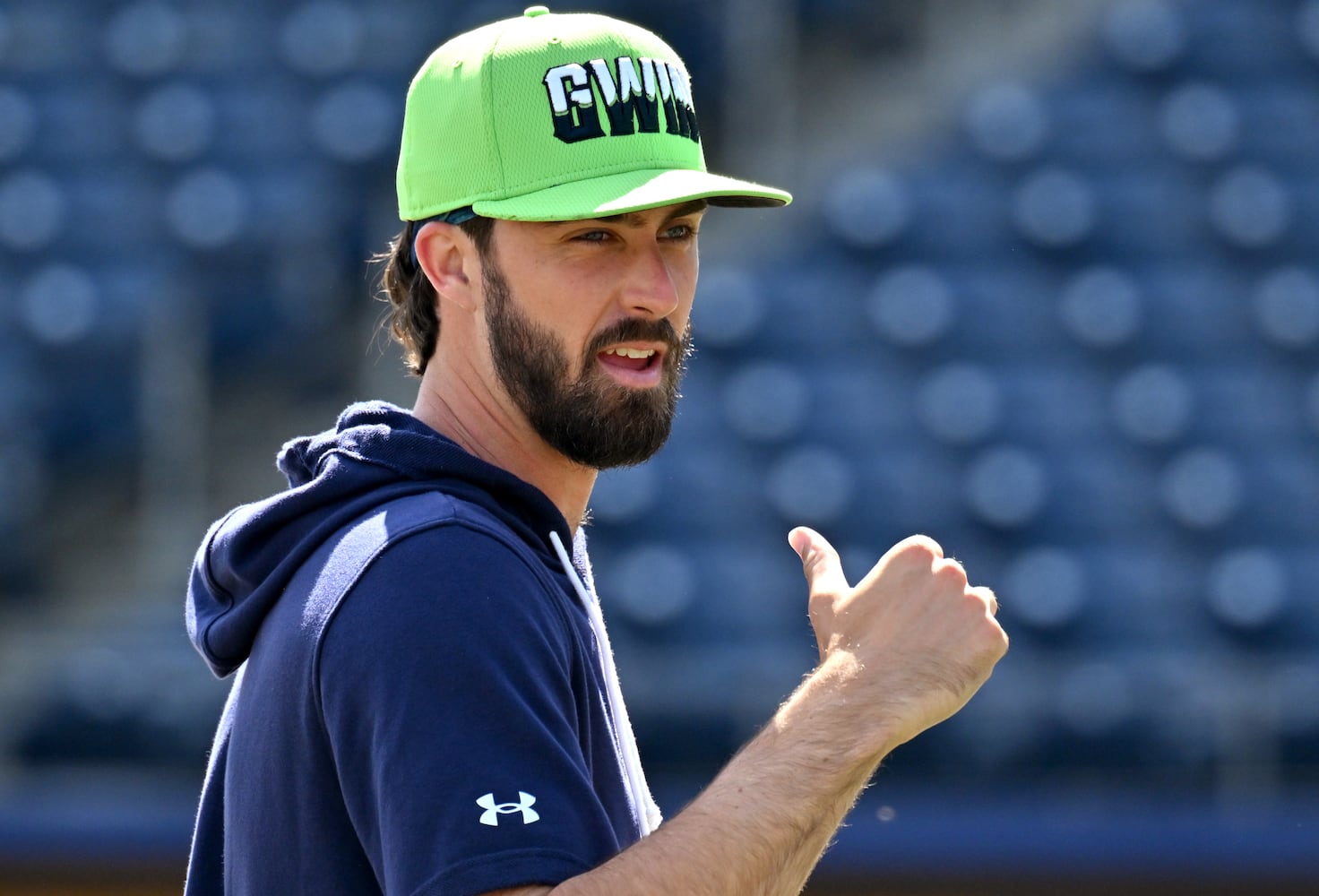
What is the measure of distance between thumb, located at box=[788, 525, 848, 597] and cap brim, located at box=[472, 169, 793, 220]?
370 millimetres

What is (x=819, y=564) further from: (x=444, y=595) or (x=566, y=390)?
(x=444, y=595)

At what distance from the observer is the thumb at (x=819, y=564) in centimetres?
176

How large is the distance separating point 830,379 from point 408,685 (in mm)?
5190

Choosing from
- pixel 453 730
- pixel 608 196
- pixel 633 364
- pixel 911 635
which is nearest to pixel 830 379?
pixel 633 364

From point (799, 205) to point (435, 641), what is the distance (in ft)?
19.6

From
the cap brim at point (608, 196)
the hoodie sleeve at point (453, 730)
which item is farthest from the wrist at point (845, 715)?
the cap brim at point (608, 196)

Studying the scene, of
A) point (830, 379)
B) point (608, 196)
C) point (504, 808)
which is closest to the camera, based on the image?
point (504, 808)

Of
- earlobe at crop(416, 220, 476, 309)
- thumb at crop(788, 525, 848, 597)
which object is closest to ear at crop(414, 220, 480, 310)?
earlobe at crop(416, 220, 476, 309)

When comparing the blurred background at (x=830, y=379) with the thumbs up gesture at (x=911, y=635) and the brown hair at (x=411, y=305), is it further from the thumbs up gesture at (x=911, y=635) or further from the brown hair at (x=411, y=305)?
the thumbs up gesture at (x=911, y=635)

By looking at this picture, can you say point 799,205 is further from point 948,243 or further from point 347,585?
point 347,585

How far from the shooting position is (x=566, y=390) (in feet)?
6.18

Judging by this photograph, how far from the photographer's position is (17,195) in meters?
7.04

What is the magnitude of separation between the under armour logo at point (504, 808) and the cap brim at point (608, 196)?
0.62 metres

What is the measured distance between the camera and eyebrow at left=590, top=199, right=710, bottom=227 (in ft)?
6.10
